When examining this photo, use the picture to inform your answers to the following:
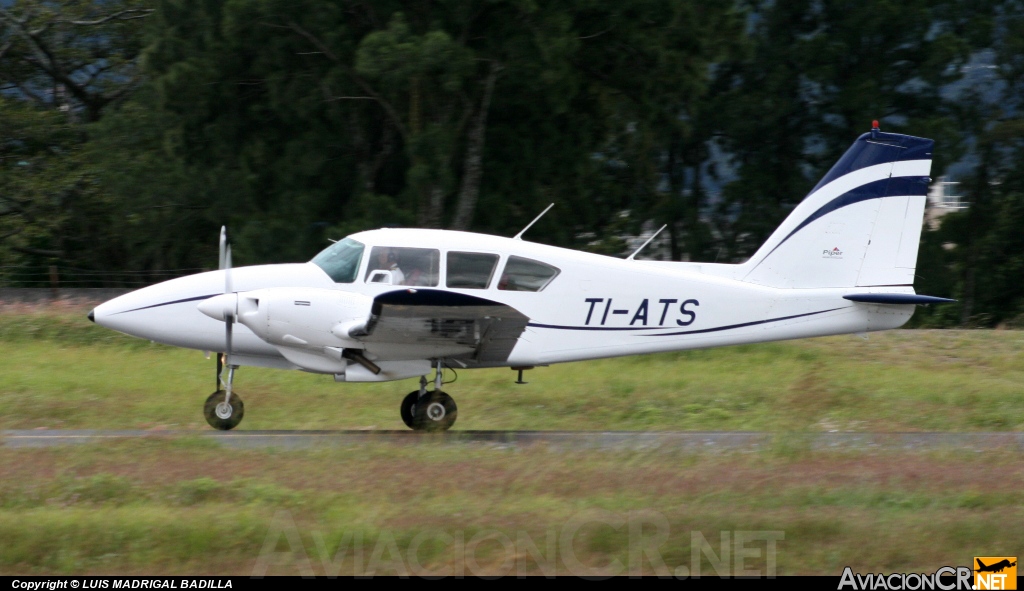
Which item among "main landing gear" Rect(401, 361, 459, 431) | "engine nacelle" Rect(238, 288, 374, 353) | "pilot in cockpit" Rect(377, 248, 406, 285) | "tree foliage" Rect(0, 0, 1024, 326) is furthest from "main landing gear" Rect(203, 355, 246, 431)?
"tree foliage" Rect(0, 0, 1024, 326)

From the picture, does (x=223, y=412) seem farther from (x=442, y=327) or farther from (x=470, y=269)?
(x=470, y=269)

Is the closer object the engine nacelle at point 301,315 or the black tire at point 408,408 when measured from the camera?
the engine nacelle at point 301,315

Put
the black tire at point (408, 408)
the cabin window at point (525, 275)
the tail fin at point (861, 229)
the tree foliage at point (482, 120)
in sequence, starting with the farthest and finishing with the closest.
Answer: the tree foliage at point (482, 120) < the tail fin at point (861, 229) < the black tire at point (408, 408) < the cabin window at point (525, 275)

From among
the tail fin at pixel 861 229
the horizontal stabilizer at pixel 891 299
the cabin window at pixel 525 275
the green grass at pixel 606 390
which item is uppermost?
the tail fin at pixel 861 229

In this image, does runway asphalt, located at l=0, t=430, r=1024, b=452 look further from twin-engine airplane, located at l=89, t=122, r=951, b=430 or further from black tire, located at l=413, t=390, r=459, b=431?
Result: twin-engine airplane, located at l=89, t=122, r=951, b=430

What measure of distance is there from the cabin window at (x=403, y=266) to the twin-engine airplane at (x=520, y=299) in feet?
0.05

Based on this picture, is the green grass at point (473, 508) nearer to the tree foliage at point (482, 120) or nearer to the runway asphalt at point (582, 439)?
the runway asphalt at point (582, 439)

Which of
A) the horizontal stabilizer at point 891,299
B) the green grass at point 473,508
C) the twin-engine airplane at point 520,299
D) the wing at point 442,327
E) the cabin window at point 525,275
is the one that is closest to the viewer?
the green grass at point 473,508

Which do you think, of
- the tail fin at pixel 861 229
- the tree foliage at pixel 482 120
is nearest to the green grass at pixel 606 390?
the tail fin at pixel 861 229

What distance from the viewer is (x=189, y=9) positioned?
19594 millimetres

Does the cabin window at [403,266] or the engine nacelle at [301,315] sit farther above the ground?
the cabin window at [403,266]

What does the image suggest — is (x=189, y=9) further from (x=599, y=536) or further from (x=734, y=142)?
(x=599, y=536)

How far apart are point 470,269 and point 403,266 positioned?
667 mm

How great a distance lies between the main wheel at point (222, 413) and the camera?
33.5ft
